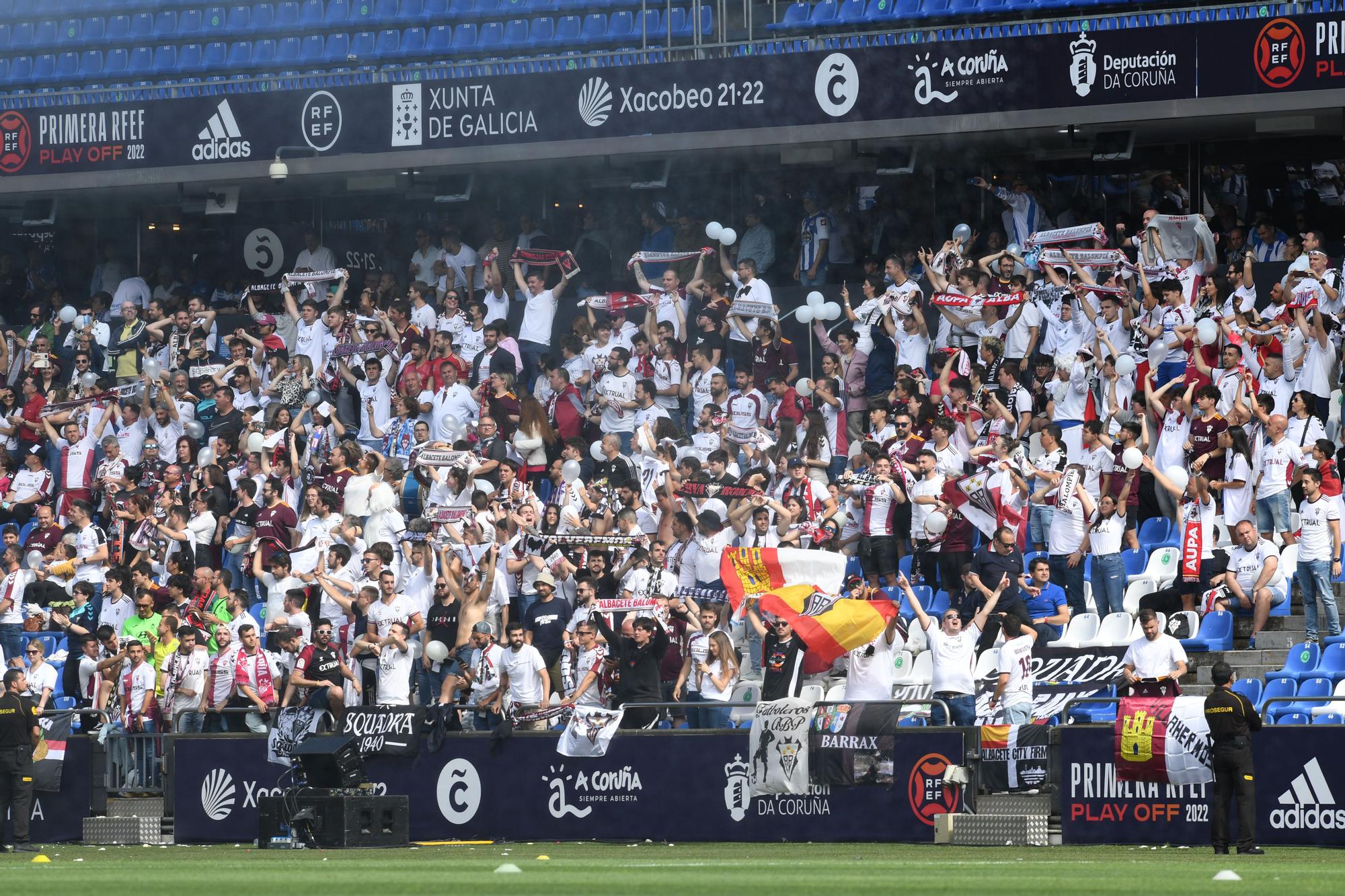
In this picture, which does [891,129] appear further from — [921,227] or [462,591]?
[462,591]

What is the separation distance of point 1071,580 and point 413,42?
11584 mm

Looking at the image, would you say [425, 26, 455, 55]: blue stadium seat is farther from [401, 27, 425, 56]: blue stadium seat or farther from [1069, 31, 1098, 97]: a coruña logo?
[1069, 31, 1098, 97]: a coruña logo

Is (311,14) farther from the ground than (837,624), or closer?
farther from the ground

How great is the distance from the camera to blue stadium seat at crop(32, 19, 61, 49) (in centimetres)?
2270

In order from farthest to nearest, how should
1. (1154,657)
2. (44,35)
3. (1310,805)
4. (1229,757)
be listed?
(44,35) < (1154,657) < (1310,805) < (1229,757)

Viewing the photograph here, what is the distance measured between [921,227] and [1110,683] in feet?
30.9

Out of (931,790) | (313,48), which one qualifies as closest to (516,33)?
(313,48)

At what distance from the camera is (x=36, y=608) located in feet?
68.7

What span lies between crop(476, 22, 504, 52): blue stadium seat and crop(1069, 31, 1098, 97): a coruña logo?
279 inches

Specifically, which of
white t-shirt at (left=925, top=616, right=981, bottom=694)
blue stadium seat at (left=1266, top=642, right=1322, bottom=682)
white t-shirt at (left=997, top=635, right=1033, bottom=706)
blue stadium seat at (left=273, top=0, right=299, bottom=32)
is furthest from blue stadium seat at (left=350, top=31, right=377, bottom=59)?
blue stadium seat at (left=1266, top=642, right=1322, bottom=682)

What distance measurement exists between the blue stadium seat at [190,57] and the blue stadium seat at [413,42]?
2558mm

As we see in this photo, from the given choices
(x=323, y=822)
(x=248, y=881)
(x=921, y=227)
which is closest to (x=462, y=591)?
(x=323, y=822)

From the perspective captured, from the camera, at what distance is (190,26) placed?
84.1 feet

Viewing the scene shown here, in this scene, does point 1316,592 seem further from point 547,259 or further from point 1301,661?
point 547,259
